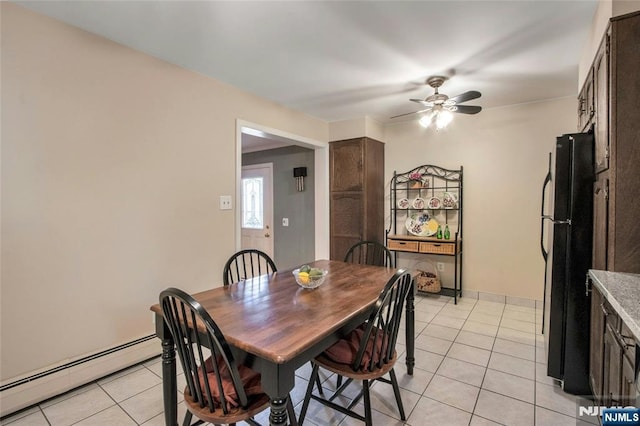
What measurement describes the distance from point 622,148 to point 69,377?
3.39 metres

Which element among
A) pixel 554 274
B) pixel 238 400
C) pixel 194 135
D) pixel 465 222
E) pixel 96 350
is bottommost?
pixel 96 350

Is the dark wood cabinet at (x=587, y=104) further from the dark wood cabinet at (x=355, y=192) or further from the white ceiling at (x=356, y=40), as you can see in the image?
the dark wood cabinet at (x=355, y=192)

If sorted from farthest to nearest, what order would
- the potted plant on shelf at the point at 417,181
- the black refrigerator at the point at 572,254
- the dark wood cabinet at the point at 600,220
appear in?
the potted plant on shelf at the point at 417,181 < the black refrigerator at the point at 572,254 < the dark wood cabinet at the point at 600,220

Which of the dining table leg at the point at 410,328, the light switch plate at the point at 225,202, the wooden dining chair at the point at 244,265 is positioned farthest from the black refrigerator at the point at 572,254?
the light switch plate at the point at 225,202

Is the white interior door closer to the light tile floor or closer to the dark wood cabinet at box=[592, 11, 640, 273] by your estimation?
the light tile floor

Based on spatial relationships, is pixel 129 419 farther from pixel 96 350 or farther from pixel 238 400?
pixel 238 400

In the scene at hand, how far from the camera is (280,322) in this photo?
138 cm

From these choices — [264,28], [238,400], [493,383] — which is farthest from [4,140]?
[493,383]

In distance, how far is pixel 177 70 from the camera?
2553 millimetres

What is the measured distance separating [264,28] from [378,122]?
256cm

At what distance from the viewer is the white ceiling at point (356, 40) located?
1.82 meters

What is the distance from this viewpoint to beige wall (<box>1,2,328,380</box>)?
1794 mm

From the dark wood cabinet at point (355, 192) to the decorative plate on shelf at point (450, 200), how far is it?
858mm

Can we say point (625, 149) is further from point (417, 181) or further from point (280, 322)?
point (417, 181)
